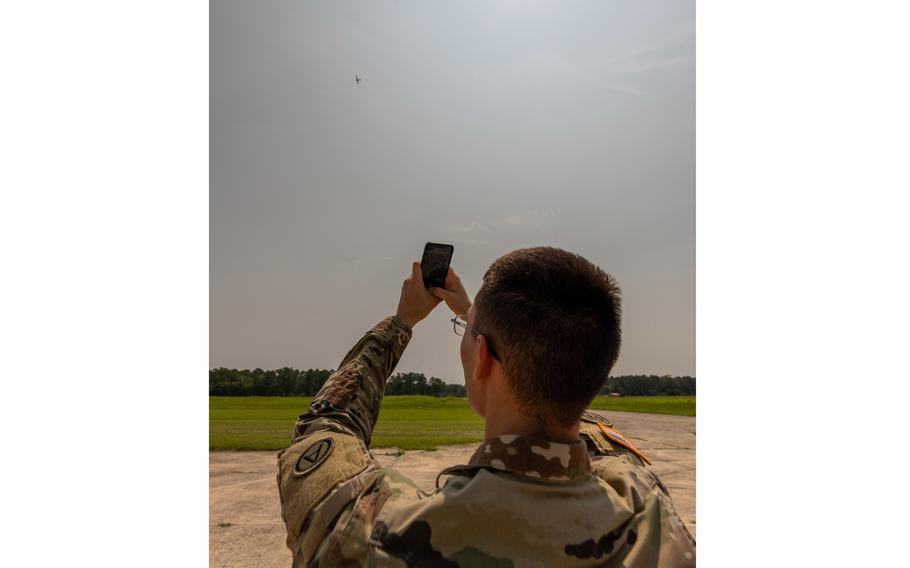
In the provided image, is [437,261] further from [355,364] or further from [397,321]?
[355,364]

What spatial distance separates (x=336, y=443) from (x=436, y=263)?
0.75 metres

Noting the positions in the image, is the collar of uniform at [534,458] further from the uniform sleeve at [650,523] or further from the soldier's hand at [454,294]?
the soldier's hand at [454,294]

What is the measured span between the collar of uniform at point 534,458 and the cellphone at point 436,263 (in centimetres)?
71

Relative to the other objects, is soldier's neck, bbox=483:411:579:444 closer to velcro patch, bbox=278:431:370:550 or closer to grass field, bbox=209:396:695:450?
velcro patch, bbox=278:431:370:550

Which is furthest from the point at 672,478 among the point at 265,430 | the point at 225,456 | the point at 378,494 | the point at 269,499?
the point at 265,430

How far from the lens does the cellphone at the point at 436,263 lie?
72.7 inches

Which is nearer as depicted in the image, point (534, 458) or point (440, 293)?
point (534, 458)

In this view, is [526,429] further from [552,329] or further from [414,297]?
[414,297]

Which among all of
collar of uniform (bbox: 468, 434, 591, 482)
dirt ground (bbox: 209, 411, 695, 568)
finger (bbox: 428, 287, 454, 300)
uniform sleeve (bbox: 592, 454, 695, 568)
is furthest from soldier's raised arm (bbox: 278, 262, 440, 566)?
dirt ground (bbox: 209, 411, 695, 568)

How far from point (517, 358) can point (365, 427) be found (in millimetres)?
470

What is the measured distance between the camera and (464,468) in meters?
1.25

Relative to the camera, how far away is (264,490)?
244 inches

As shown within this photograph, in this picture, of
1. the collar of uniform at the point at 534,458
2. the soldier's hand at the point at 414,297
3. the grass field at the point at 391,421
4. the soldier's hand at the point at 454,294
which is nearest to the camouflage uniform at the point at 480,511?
the collar of uniform at the point at 534,458

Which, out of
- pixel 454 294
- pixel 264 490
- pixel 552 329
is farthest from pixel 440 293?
pixel 264 490
